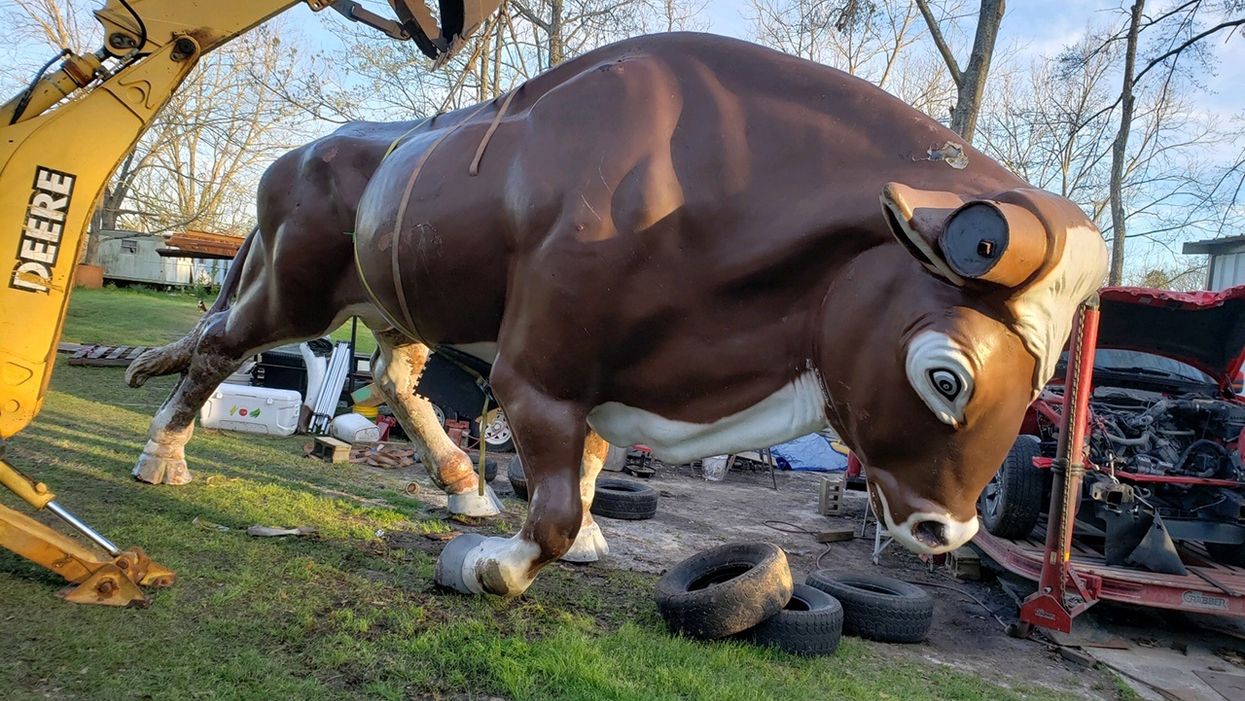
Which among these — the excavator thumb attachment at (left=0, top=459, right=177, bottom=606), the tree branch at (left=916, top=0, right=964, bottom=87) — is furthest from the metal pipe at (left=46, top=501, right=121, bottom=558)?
the tree branch at (left=916, top=0, right=964, bottom=87)

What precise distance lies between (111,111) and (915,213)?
8.96 ft

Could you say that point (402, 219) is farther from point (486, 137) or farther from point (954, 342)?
point (954, 342)

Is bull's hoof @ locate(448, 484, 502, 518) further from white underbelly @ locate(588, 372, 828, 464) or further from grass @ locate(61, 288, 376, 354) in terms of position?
grass @ locate(61, 288, 376, 354)

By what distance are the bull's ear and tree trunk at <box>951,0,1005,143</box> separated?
403 inches

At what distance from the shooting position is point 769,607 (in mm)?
3221

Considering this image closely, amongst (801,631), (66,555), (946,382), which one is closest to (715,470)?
(801,631)

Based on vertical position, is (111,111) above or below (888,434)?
above

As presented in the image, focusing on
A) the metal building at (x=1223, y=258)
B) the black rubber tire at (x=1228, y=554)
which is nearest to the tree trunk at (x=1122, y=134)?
the metal building at (x=1223, y=258)

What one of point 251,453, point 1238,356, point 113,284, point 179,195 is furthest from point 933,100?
point 113,284

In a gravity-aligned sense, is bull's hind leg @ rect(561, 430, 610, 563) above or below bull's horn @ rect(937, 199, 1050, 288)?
below

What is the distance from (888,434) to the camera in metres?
2.06

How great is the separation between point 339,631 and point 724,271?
183cm

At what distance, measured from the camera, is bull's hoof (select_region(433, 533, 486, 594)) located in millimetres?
3137

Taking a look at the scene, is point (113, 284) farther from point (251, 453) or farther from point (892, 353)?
point (892, 353)
